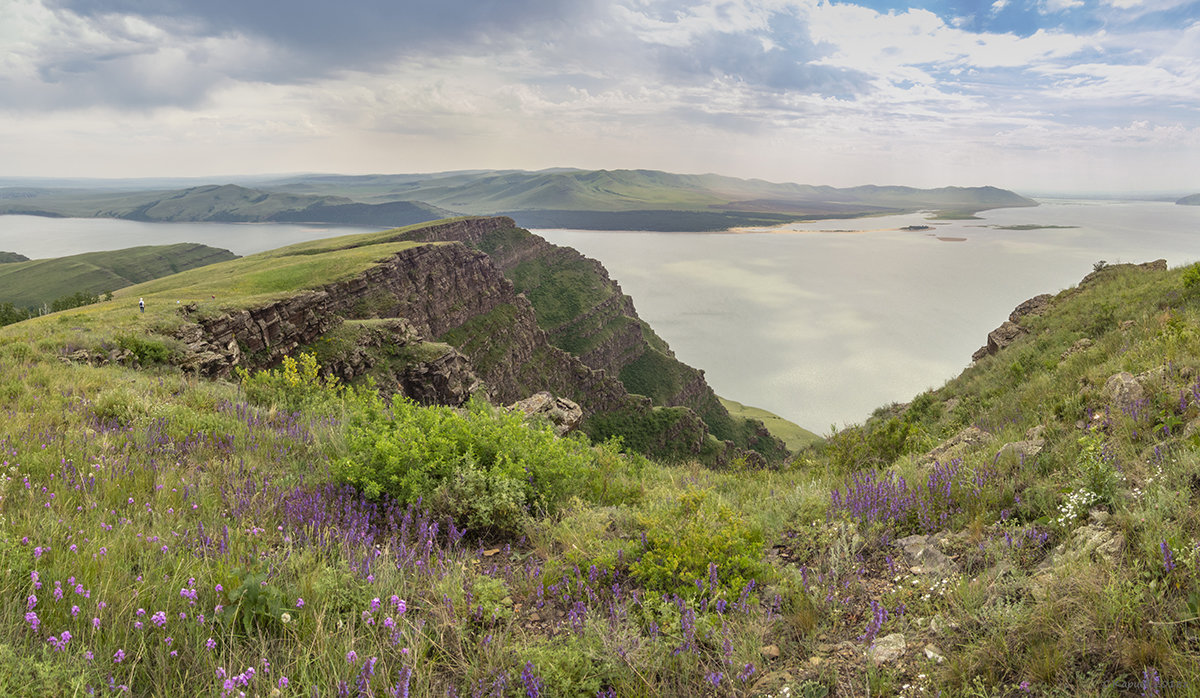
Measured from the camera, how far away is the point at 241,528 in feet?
12.6

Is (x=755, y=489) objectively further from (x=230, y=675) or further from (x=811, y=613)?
(x=230, y=675)

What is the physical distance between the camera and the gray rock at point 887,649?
283 cm

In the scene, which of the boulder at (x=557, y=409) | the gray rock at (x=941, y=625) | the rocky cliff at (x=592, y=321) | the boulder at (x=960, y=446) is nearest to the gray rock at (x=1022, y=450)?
the boulder at (x=960, y=446)

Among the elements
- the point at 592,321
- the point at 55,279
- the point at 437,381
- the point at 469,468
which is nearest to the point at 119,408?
the point at 469,468

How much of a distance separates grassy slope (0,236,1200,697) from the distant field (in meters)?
108

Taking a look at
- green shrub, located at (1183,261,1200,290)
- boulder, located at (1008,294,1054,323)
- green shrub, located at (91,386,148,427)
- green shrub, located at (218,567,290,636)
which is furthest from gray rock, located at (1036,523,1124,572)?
boulder, located at (1008,294,1054,323)

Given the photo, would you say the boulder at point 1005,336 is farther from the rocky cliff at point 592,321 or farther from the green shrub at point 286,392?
the rocky cliff at point 592,321

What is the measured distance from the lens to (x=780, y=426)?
413 ft

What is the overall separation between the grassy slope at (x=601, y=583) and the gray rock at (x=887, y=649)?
59 mm

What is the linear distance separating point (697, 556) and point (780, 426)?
13038 cm

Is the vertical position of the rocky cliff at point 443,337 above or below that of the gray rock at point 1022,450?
below

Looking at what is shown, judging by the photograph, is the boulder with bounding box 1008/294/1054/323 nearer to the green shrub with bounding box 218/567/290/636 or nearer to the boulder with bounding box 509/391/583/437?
the boulder with bounding box 509/391/583/437

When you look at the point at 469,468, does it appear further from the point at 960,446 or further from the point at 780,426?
the point at 780,426

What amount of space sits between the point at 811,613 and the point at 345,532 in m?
3.46
